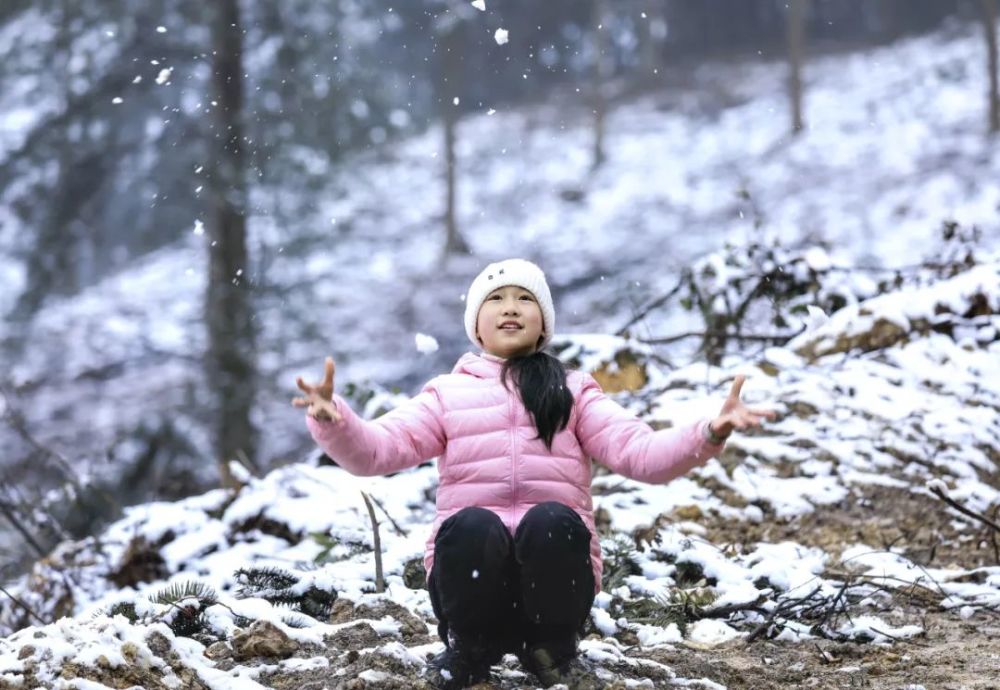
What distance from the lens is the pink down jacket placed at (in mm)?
2789

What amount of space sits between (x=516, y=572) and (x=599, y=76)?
23571 mm

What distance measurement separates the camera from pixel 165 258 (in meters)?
21.9

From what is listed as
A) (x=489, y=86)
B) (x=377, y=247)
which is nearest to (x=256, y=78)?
(x=377, y=247)

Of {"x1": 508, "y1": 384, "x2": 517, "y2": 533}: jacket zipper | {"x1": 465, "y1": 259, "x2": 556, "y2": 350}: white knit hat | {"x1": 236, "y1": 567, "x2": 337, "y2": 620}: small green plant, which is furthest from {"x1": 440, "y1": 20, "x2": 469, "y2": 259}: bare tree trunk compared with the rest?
{"x1": 508, "y1": 384, "x2": 517, "y2": 533}: jacket zipper

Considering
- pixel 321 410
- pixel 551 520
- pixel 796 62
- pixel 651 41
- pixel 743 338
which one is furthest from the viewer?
pixel 651 41

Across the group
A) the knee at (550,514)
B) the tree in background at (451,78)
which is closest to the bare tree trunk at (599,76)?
the tree in background at (451,78)

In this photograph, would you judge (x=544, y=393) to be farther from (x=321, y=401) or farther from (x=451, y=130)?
(x=451, y=130)

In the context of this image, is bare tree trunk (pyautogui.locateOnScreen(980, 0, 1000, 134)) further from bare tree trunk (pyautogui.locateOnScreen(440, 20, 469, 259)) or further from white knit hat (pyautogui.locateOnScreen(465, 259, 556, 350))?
white knit hat (pyautogui.locateOnScreen(465, 259, 556, 350))

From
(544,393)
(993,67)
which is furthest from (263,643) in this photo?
(993,67)

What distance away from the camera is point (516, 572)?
2.79 metres

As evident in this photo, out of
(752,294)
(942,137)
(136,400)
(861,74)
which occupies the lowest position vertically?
(136,400)

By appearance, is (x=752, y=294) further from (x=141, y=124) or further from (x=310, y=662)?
(x=141, y=124)

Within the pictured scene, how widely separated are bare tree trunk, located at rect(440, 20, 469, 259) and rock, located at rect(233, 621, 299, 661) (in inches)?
687

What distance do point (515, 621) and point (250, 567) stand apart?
151cm
